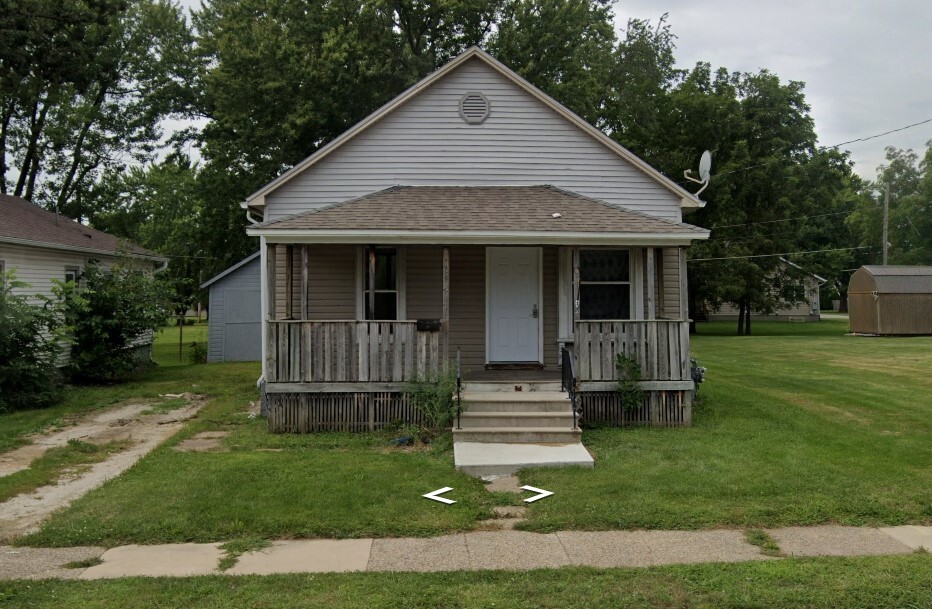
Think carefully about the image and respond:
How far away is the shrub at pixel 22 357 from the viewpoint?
37.6 feet

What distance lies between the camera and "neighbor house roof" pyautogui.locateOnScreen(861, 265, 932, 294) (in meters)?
28.5

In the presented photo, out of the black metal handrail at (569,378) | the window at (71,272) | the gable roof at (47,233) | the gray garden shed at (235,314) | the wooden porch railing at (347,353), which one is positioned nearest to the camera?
the black metal handrail at (569,378)

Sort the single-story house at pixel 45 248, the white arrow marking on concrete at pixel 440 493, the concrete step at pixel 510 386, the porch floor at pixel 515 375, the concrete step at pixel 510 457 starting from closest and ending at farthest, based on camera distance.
Answer: the white arrow marking on concrete at pixel 440 493, the concrete step at pixel 510 457, the concrete step at pixel 510 386, the porch floor at pixel 515 375, the single-story house at pixel 45 248

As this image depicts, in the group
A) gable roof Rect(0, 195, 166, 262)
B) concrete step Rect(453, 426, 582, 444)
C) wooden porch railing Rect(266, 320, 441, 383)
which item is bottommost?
concrete step Rect(453, 426, 582, 444)

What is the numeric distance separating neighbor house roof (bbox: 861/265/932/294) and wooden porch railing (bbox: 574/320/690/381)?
24093mm

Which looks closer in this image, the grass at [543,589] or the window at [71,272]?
the grass at [543,589]

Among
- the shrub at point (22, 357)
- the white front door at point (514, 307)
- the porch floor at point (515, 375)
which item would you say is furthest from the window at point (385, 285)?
the shrub at point (22, 357)

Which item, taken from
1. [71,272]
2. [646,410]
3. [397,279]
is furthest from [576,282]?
[71,272]

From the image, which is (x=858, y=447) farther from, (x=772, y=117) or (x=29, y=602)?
(x=772, y=117)

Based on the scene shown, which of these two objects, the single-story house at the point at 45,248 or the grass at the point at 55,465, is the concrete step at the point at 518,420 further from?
the single-story house at the point at 45,248

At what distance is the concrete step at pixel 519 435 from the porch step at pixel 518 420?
0.25 meters

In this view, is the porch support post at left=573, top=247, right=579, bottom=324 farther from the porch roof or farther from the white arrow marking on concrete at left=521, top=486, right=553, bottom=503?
the white arrow marking on concrete at left=521, top=486, right=553, bottom=503

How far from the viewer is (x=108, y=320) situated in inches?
592

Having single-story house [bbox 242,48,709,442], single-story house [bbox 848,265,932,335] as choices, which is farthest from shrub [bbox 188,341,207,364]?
single-story house [bbox 848,265,932,335]
